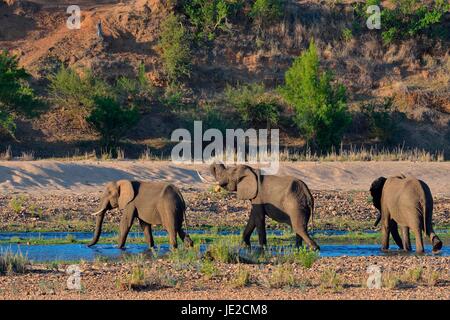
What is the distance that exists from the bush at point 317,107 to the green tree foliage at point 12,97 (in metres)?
9.13

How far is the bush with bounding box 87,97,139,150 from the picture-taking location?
3831 centimetres

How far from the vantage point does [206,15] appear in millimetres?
48156

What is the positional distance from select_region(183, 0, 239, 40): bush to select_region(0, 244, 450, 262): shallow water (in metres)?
27.2

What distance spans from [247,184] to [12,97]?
18.1 metres

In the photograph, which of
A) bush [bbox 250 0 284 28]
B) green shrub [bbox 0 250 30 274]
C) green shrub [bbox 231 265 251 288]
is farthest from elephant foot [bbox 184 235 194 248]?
bush [bbox 250 0 284 28]

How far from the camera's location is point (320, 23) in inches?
1980

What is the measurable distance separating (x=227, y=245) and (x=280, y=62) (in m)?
29.4

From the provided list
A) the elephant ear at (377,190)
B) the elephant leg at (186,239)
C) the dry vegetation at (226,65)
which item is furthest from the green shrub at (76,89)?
the elephant leg at (186,239)

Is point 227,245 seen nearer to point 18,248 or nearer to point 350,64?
point 18,248

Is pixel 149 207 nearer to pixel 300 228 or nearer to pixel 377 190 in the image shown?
pixel 300 228

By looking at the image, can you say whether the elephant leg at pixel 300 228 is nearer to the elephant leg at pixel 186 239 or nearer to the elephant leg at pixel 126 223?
the elephant leg at pixel 186 239

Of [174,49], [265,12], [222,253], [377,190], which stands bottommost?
[222,253]

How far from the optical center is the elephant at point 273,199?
800 inches

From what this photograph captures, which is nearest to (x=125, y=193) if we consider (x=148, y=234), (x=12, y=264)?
(x=148, y=234)
